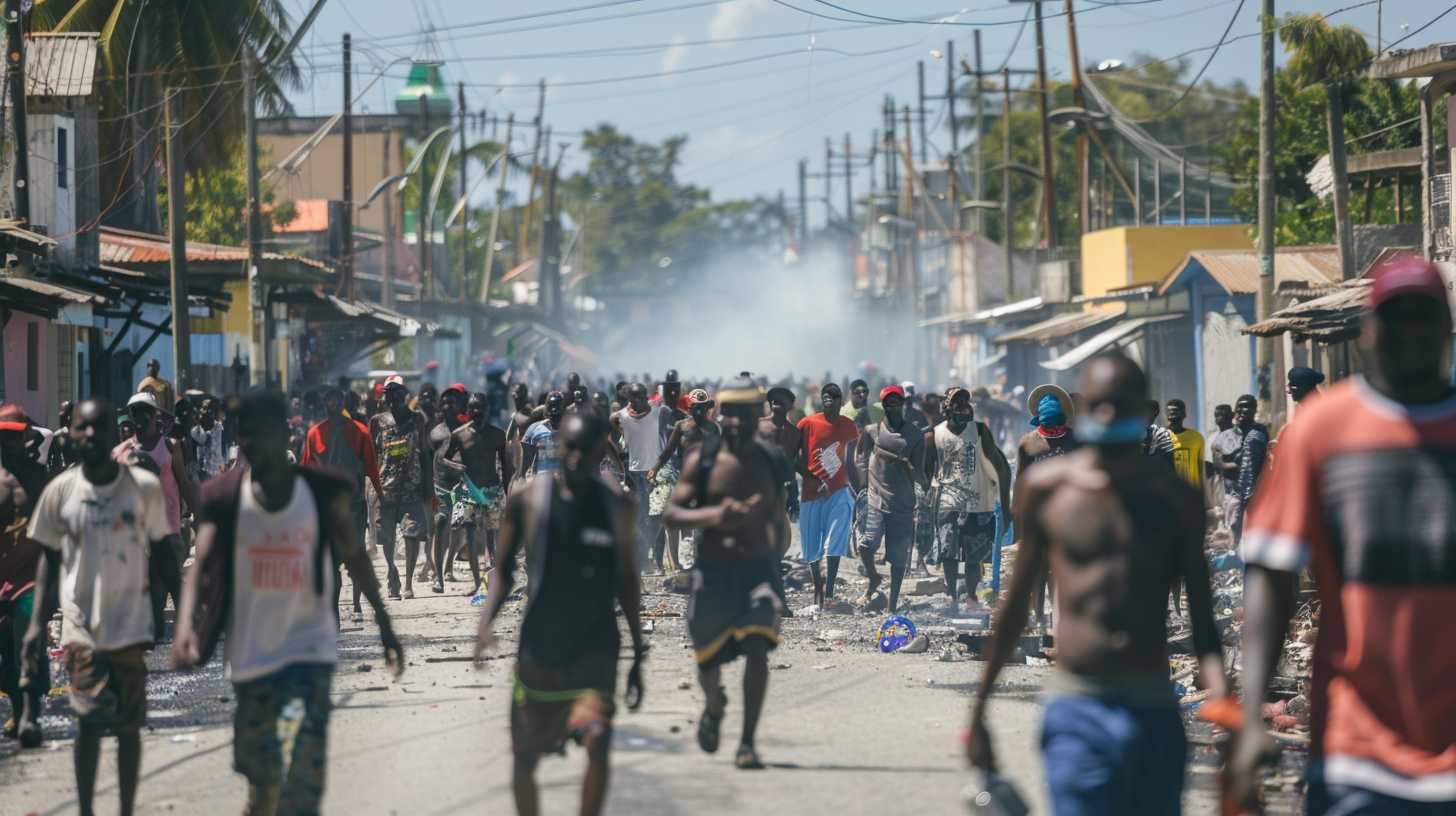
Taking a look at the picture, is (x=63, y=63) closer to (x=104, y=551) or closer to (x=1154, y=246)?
(x=1154, y=246)

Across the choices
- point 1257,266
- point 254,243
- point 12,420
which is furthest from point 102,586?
point 1257,266

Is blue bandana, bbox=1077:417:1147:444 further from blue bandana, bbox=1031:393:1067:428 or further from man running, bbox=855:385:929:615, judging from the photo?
man running, bbox=855:385:929:615

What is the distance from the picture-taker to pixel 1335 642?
4.43m

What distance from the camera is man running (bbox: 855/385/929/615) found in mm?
15969

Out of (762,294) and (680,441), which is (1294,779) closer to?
(680,441)

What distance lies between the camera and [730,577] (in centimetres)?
882

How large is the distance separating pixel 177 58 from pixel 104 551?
95.6 feet

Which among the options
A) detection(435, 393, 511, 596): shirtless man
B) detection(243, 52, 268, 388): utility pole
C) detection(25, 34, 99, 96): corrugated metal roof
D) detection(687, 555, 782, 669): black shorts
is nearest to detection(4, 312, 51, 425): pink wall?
detection(243, 52, 268, 388): utility pole

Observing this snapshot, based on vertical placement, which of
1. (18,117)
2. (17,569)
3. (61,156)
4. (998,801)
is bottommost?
(998,801)

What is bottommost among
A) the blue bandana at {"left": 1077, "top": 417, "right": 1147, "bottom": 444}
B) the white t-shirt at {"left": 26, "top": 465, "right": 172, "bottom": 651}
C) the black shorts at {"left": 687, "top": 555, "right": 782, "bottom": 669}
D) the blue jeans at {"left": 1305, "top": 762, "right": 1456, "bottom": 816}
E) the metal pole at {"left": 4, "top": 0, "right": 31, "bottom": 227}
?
the blue jeans at {"left": 1305, "top": 762, "right": 1456, "bottom": 816}

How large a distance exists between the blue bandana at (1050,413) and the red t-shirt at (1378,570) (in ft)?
26.8

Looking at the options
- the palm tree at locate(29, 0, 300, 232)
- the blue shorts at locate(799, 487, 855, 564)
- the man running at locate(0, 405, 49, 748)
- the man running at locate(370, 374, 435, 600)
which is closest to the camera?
the man running at locate(0, 405, 49, 748)

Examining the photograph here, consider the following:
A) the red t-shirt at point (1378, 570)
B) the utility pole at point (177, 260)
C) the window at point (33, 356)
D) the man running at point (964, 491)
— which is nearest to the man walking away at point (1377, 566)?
the red t-shirt at point (1378, 570)

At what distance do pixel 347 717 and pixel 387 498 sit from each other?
6148mm
